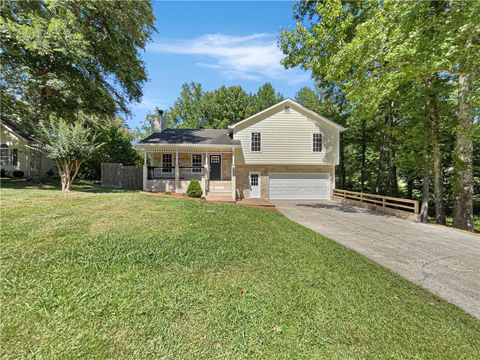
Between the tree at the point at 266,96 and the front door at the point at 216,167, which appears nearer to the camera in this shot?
the front door at the point at 216,167

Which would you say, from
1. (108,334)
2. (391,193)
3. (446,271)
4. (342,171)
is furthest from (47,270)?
(342,171)

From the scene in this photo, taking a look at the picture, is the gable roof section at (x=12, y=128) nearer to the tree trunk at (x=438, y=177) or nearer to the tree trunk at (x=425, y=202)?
the tree trunk at (x=425, y=202)

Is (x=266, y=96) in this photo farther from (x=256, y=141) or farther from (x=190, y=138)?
(x=190, y=138)

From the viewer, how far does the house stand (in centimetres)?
1703

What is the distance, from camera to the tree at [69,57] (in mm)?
12406

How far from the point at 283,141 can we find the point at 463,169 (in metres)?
9.81

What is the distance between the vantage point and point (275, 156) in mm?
17312

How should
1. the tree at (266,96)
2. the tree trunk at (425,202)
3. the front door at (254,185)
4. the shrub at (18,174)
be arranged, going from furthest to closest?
the tree at (266,96) < the shrub at (18,174) < the front door at (254,185) < the tree trunk at (425,202)

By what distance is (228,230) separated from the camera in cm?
629

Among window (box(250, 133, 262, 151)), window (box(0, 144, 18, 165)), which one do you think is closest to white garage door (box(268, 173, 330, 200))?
window (box(250, 133, 262, 151))

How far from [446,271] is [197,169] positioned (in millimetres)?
13995

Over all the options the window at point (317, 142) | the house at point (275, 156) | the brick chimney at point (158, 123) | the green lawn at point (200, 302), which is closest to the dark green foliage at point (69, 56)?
the brick chimney at point (158, 123)

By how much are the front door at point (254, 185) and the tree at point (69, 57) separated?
10238 mm

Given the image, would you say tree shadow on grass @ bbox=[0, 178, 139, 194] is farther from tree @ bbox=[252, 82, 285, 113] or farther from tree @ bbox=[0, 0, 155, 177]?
tree @ bbox=[252, 82, 285, 113]
